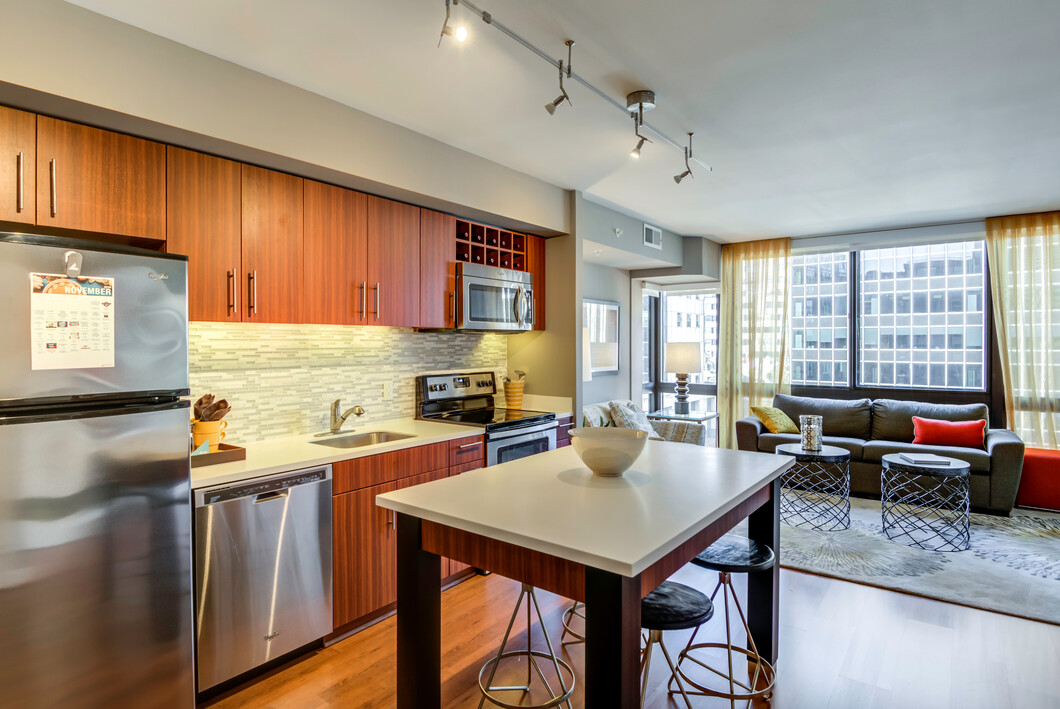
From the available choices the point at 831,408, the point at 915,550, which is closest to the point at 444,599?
the point at 915,550

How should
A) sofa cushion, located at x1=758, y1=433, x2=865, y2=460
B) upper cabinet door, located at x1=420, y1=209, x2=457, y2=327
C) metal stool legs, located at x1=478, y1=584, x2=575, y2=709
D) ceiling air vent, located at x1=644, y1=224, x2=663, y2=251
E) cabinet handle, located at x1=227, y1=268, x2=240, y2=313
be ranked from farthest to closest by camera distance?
ceiling air vent, located at x1=644, y1=224, x2=663, y2=251 < sofa cushion, located at x1=758, y1=433, x2=865, y2=460 < upper cabinet door, located at x1=420, y1=209, x2=457, y2=327 < cabinet handle, located at x1=227, y1=268, x2=240, y2=313 < metal stool legs, located at x1=478, y1=584, x2=575, y2=709

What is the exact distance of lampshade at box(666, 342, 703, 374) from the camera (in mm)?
6047

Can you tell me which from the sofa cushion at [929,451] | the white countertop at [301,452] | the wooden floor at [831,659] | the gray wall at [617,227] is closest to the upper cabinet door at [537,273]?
the gray wall at [617,227]

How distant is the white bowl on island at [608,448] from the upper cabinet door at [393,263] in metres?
1.55

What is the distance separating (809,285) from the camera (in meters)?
6.38

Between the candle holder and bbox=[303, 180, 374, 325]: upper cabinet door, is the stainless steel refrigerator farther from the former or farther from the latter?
the candle holder

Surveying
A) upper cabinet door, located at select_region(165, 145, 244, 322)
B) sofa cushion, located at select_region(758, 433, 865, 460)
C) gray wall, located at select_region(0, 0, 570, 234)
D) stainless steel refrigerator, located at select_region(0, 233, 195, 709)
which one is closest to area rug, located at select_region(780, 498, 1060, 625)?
sofa cushion, located at select_region(758, 433, 865, 460)

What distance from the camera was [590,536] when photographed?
1.39 metres

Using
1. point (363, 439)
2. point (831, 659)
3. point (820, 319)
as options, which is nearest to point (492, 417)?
point (363, 439)

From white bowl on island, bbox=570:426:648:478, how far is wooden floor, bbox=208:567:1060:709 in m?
0.94

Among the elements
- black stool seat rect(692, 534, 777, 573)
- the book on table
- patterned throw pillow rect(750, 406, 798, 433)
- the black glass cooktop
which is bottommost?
the book on table

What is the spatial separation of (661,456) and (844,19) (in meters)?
1.78

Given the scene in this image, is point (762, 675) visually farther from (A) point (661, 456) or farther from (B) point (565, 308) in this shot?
(B) point (565, 308)

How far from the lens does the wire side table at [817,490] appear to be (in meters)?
4.31
